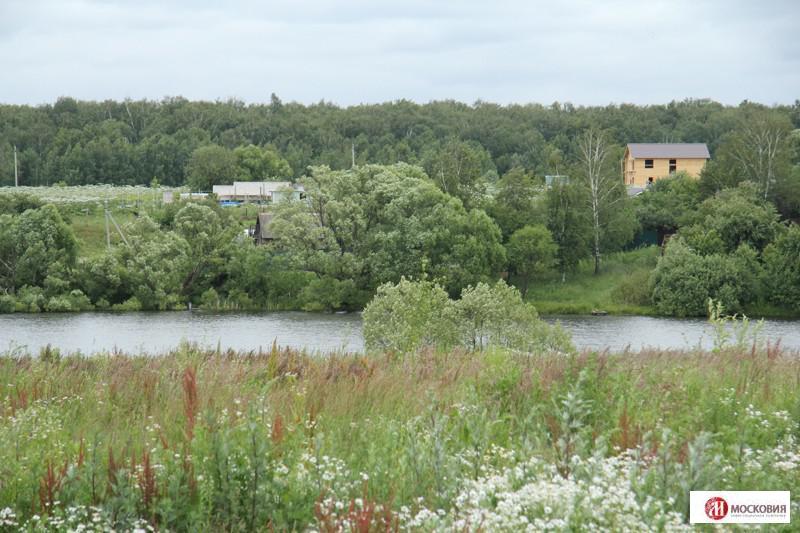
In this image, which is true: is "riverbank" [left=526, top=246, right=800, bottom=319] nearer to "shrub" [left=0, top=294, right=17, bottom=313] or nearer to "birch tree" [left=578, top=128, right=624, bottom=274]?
"birch tree" [left=578, top=128, right=624, bottom=274]

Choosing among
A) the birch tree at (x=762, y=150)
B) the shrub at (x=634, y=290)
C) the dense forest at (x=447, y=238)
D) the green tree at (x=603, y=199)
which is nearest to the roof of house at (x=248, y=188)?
the dense forest at (x=447, y=238)

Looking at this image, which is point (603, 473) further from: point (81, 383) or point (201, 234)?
point (201, 234)

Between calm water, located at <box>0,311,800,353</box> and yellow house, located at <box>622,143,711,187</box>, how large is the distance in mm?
45012

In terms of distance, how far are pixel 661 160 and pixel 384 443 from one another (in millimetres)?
92025

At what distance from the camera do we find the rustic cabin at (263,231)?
211ft

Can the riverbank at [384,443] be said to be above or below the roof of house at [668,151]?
below

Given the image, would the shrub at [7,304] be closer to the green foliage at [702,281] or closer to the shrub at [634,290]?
the shrub at [634,290]

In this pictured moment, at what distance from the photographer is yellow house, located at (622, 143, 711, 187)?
92812 mm

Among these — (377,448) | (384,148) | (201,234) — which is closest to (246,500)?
(377,448)

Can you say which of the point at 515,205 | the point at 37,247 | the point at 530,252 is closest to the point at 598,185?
the point at 515,205

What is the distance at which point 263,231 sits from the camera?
213ft

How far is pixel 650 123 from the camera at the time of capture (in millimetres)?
123875

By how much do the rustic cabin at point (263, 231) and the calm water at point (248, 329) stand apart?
427 inches

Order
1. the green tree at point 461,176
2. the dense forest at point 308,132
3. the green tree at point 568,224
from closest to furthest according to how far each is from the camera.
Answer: the green tree at point 568,224, the green tree at point 461,176, the dense forest at point 308,132
